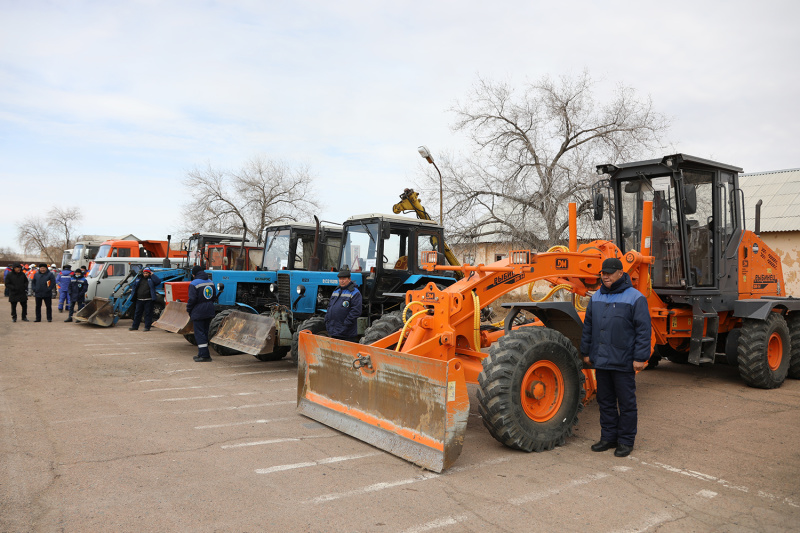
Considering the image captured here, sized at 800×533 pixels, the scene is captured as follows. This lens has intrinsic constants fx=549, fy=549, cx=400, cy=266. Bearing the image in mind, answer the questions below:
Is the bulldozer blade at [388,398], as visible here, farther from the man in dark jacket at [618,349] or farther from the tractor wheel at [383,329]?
the man in dark jacket at [618,349]

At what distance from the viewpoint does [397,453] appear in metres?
4.98

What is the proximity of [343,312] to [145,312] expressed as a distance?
374 inches

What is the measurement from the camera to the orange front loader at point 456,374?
188 inches

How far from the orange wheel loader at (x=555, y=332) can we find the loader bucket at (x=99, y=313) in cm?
1170

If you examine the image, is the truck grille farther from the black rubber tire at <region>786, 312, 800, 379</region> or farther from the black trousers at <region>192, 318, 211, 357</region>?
the black rubber tire at <region>786, 312, 800, 379</region>

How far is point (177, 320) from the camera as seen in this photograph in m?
11.3

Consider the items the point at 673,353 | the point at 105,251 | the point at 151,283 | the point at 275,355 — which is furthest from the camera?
the point at 105,251

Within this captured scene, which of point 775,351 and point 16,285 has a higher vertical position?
point 16,285

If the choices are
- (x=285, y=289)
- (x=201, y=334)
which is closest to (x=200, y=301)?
(x=201, y=334)

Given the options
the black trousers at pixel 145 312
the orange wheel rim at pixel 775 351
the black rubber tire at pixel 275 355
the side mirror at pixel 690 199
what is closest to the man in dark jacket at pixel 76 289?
the black trousers at pixel 145 312

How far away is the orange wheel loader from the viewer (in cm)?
504

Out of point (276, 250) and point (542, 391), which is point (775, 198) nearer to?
point (276, 250)

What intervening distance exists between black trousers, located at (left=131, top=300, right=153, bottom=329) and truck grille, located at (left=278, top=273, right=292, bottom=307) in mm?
6640

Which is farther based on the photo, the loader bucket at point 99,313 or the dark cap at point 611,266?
the loader bucket at point 99,313
